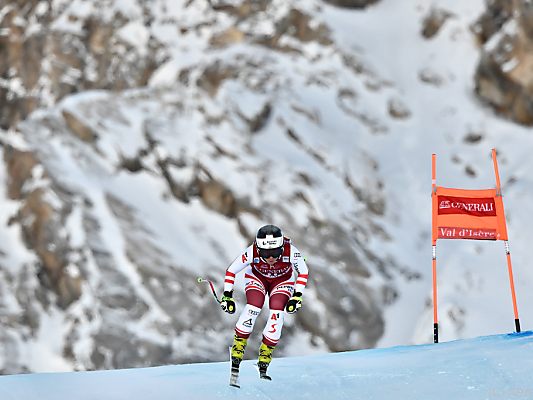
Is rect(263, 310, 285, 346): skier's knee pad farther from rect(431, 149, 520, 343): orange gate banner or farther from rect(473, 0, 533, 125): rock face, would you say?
rect(473, 0, 533, 125): rock face

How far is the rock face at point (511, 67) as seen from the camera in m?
28.1

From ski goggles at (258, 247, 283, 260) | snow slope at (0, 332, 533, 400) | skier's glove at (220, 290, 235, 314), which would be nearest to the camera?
snow slope at (0, 332, 533, 400)

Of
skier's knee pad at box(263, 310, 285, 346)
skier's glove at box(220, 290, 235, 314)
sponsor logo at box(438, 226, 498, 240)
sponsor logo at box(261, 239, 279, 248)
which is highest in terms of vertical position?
sponsor logo at box(438, 226, 498, 240)

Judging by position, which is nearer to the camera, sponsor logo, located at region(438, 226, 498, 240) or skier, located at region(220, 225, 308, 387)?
skier, located at region(220, 225, 308, 387)

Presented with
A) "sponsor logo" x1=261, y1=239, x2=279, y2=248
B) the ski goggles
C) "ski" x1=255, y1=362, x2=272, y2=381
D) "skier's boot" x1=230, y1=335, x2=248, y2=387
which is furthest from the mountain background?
"sponsor logo" x1=261, y1=239, x2=279, y2=248

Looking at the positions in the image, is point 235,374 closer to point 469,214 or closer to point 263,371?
point 263,371

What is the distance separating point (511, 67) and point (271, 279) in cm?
2513

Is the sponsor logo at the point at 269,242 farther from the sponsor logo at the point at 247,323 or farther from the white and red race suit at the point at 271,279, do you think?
the sponsor logo at the point at 247,323

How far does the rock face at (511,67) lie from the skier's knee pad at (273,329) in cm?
2446

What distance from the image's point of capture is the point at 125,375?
656 cm

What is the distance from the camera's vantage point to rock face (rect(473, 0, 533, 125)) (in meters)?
28.1

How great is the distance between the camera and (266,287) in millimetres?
6797

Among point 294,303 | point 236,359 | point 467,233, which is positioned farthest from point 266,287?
Answer: point 467,233

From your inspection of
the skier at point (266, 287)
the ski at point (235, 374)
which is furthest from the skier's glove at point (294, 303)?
the ski at point (235, 374)
